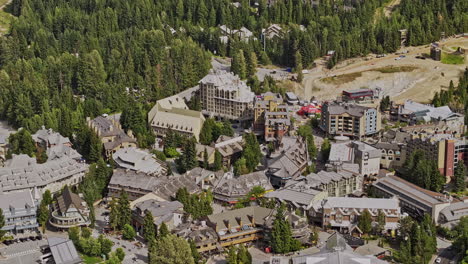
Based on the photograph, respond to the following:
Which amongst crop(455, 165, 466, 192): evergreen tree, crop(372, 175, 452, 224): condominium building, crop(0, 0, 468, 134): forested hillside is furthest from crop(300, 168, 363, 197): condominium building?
crop(0, 0, 468, 134): forested hillside

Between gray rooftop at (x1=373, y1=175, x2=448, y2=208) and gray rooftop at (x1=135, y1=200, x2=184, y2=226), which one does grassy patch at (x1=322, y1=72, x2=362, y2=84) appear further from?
gray rooftop at (x1=135, y1=200, x2=184, y2=226)

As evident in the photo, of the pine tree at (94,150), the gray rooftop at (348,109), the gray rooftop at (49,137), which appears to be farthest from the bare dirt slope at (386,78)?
the gray rooftop at (49,137)

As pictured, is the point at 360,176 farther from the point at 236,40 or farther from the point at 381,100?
the point at 236,40

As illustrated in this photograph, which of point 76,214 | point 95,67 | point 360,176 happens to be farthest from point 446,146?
point 95,67

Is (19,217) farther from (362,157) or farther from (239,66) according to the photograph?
(239,66)

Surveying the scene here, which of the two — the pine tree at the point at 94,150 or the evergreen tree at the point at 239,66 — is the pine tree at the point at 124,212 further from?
the evergreen tree at the point at 239,66
